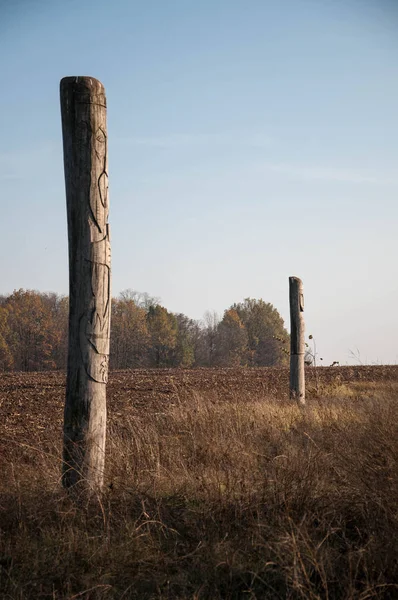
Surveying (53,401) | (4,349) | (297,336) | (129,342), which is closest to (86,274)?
(297,336)

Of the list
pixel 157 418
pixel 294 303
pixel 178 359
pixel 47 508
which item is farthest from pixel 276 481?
pixel 178 359

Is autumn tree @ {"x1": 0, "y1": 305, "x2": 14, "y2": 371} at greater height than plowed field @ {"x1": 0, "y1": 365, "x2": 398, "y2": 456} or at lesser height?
greater

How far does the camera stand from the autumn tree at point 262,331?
251ft

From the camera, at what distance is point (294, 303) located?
513 inches

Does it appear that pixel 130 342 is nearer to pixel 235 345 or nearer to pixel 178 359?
pixel 178 359

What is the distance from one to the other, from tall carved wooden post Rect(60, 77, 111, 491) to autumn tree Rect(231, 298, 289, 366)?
2683 inches

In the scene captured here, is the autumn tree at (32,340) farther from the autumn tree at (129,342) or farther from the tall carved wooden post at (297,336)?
the tall carved wooden post at (297,336)

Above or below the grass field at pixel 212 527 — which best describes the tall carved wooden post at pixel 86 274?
above

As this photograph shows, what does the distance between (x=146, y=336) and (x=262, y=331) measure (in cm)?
2011

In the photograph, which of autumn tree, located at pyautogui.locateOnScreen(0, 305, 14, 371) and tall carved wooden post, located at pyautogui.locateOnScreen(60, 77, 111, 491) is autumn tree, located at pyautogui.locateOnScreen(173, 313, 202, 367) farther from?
tall carved wooden post, located at pyautogui.locateOnScreen(60, 77, 111, 491)

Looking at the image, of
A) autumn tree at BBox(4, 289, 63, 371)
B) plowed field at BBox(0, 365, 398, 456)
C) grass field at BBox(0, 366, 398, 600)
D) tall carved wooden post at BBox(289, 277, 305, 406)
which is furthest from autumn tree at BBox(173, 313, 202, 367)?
grass field at BBox(0, 366, 398, 600)

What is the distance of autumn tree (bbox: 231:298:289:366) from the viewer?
76.4m

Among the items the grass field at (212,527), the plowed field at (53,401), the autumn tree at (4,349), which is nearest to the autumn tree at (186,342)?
the autumn tree at (4,349)

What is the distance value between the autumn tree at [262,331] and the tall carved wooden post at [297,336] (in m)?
60.4
